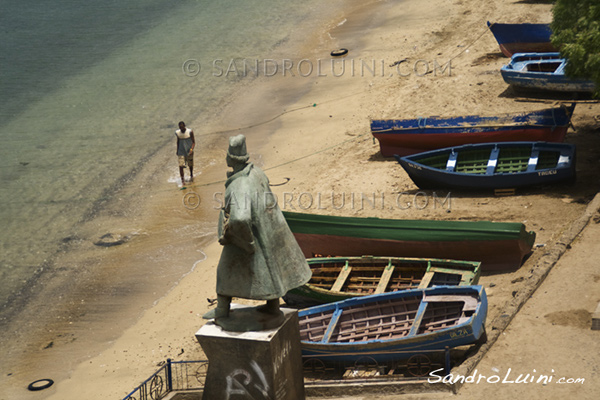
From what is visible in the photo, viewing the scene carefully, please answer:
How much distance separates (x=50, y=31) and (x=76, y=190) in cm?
2152

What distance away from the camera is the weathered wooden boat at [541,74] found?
78.4 ft

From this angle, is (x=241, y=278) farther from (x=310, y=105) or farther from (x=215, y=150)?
(x=310, y=105)

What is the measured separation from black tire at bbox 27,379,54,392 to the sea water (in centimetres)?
355

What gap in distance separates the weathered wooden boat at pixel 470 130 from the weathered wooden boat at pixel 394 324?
820cm

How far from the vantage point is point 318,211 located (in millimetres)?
20297

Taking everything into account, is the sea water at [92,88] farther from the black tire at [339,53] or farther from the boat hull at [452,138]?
the boat hull at [452,138]

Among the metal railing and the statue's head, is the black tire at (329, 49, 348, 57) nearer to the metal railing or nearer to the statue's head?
the metal railing

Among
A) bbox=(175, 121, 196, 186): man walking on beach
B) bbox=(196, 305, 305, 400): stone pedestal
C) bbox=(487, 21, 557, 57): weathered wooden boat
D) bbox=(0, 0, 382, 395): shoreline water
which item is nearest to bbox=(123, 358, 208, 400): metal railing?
bbox=(0, 0, 382, 395): shoreline water

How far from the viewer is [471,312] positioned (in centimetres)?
1292

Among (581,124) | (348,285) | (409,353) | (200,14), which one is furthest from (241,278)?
(200,14)

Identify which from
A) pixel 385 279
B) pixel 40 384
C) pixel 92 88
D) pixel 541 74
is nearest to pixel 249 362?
pixel 385 279

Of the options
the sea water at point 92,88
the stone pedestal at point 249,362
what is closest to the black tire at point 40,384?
the sea water at point 92,88

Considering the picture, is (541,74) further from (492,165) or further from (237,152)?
(237,152)

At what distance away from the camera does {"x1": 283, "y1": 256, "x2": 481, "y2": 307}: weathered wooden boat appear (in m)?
15.1
